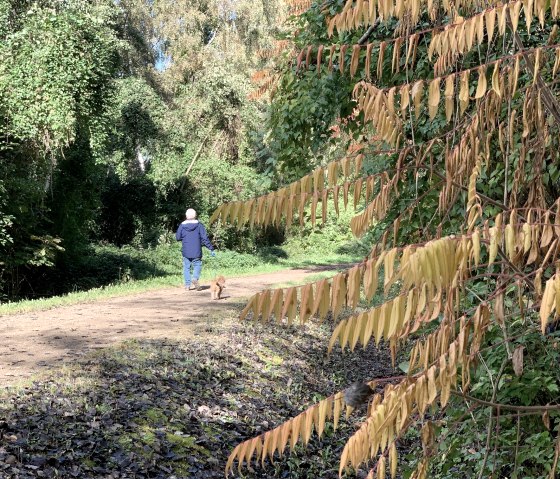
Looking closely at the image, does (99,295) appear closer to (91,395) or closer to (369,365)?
(369,365)

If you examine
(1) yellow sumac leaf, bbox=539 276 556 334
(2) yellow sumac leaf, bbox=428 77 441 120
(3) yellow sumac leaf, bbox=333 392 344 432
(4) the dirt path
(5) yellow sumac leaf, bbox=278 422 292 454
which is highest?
(2) yellow sumac leaf, bbox=428 77 441 120

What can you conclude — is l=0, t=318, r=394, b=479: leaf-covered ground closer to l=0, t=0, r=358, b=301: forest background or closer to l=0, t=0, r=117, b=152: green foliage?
l=0, t=0, r=358, b=301: forest background

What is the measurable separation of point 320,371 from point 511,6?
8243 mm

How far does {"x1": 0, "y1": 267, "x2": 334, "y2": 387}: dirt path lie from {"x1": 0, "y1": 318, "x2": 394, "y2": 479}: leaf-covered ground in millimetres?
456

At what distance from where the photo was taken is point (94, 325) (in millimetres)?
10055

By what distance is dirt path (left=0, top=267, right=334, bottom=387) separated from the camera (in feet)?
24.8

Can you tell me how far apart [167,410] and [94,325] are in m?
3.99

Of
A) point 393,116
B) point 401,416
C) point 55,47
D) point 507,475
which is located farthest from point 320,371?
point 55,47

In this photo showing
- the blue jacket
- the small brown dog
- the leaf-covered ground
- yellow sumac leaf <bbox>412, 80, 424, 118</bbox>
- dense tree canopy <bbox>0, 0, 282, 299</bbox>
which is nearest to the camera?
yellow sumac leaf <bbox>412, 80, 424, 118</bbox>

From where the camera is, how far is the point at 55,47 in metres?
15.6

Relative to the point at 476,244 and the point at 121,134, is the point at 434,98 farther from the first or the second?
the point at 121,134

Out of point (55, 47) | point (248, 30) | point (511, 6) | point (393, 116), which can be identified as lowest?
point (393, 116)

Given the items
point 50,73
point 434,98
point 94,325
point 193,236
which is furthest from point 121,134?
point 434,98

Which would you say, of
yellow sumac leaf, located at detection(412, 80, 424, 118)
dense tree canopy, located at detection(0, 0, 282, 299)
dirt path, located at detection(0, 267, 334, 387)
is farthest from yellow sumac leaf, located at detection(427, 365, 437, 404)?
dense tree canopy, located at detection(0, 0, 282, 299)
